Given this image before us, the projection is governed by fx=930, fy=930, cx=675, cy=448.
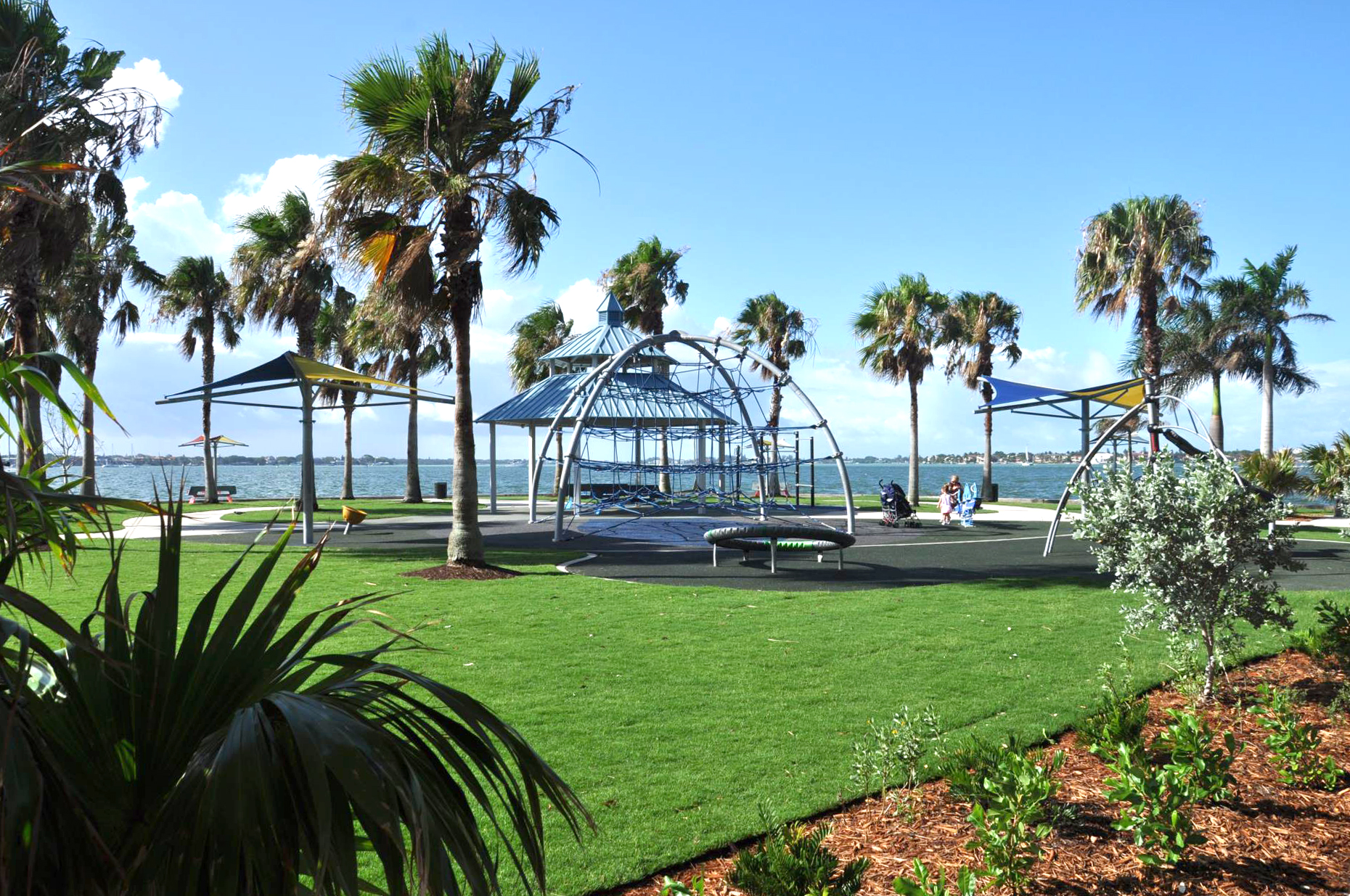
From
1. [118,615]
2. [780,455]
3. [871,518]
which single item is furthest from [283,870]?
[780,455]

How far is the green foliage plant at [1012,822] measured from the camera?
3746mm

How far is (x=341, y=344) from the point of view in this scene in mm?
35031

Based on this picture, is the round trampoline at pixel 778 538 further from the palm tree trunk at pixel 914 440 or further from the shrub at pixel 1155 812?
the palm tree trunk at pixel 914 440

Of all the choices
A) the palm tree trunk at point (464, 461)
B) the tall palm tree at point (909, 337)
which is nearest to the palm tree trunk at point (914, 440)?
the tall palm tree at point (909, 337)

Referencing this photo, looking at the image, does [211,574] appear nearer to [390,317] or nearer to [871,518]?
[390,317]

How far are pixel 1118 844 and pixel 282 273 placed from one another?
88.9 ft

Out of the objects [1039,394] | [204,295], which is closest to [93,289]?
[204,295]

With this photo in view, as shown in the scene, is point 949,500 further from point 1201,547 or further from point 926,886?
point 926,886

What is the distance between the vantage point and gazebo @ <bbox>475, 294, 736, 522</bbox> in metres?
24.6

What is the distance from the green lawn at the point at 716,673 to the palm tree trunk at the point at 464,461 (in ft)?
3.76

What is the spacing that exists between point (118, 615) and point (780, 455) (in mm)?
29488

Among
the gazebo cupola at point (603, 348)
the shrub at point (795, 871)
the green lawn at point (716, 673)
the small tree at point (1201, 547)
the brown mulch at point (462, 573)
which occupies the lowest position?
the green lawn at point (716, 673)

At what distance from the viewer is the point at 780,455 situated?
102 ft

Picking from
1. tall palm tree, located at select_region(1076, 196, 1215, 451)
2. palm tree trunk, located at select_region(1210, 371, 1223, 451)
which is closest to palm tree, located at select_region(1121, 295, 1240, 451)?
palm tree trunk, located at select_region(1210, 371, 1223, 451)
